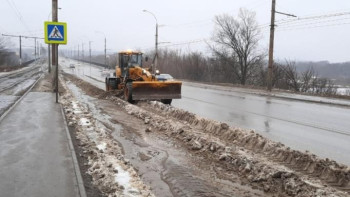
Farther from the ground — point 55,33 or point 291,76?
point 55,33

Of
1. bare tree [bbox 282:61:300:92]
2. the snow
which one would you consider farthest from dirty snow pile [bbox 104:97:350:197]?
bare tree [bbox 282:61:300:92]

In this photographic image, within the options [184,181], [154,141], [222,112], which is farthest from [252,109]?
[184,181]

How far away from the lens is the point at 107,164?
7.11 metres

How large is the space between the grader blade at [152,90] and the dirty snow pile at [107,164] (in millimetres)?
6619

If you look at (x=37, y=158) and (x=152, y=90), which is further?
(x=152, y=90)

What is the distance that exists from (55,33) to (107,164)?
10417 millimetres

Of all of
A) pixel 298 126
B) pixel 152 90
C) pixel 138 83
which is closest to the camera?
pixel 298 126

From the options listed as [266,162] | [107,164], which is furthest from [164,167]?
[266,162]

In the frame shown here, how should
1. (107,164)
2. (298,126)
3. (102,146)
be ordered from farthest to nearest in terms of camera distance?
1. (298,126)
2. (102,146)
3. (107,164)

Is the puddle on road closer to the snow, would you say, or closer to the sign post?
the snow

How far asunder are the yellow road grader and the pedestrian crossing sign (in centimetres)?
394

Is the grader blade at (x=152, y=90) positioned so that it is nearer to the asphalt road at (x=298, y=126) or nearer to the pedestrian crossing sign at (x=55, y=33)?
the asphalt road at (x=298, y=126)

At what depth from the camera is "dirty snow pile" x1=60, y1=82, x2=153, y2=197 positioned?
589 centimetres

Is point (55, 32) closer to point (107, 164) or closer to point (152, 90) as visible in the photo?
point (152, 90)
